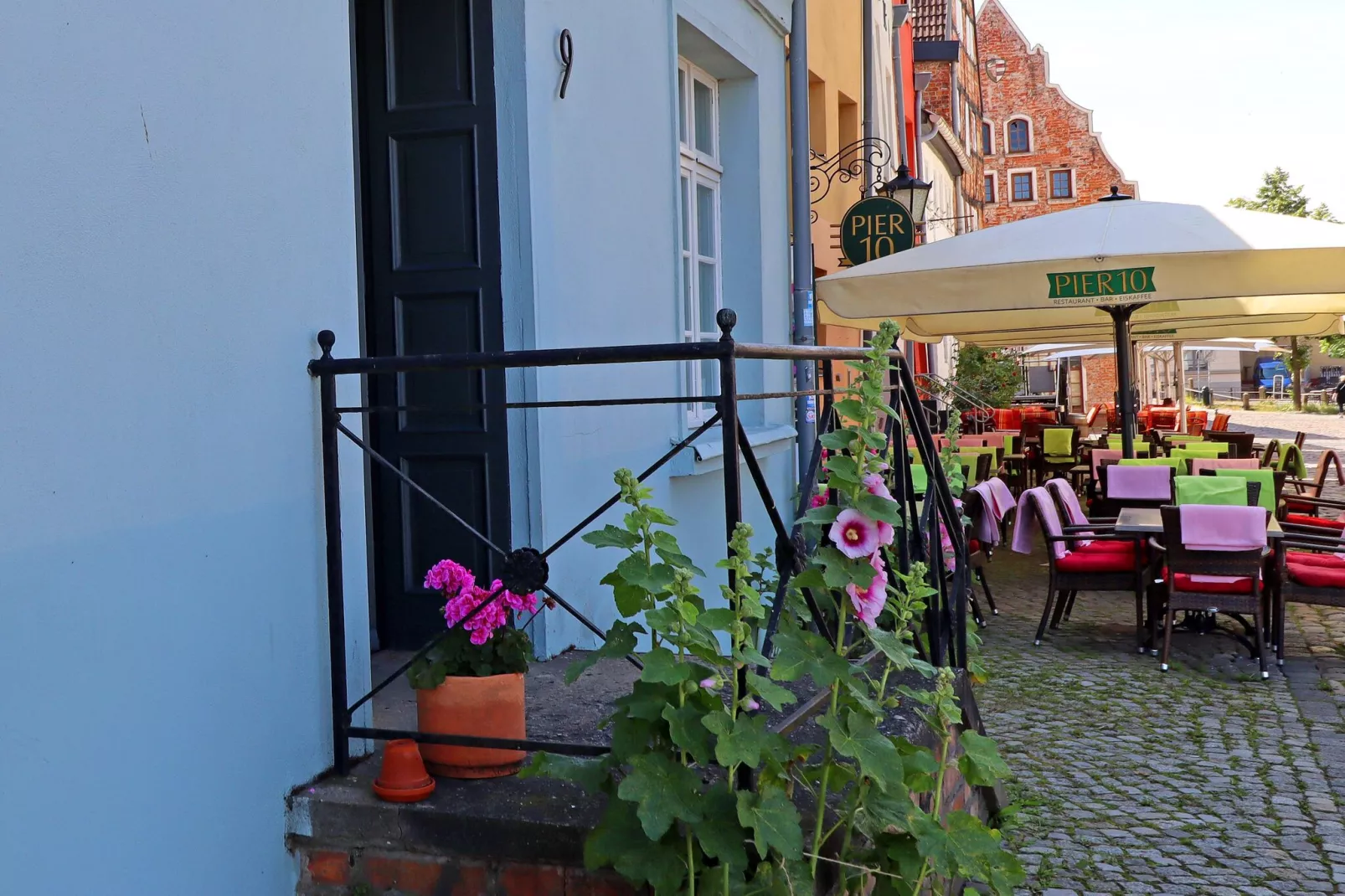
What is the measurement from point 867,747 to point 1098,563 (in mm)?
5509

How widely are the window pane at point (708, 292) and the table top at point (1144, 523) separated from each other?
2618 mm

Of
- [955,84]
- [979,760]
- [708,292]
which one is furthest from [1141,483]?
[955,84]

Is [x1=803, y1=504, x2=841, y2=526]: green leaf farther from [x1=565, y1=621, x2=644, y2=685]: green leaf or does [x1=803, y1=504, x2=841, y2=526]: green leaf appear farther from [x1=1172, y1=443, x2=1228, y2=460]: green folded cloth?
[x1=1172, y1=443, x2=1228, y2=460]: green folded cloth

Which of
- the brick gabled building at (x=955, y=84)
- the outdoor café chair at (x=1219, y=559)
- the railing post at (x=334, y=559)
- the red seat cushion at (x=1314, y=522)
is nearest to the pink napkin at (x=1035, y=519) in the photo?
the outdoor café chair at (x=1219, y=559)

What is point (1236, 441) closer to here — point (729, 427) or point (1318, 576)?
point (1318, 576)

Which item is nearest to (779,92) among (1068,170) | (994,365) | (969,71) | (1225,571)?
(1225,571)

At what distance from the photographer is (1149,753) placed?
5336mm

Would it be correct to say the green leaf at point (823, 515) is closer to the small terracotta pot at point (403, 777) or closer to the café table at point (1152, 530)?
the small terracotta pot at point (403, 777)

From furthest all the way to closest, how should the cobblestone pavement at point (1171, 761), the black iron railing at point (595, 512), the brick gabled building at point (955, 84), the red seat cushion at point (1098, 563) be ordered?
the brick gabled building at point (955, 84) → the red seat cushion at point (1098, 563) → the cobblestone pavement at point (1171, 761) → the black iron railing at point (595, 512)

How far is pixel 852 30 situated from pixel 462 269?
994 cm

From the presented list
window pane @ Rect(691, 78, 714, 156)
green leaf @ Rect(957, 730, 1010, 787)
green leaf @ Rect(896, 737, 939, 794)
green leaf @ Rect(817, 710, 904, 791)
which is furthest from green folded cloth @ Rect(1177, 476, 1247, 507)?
green leaf @ Rect(817, 710, 904, 791)

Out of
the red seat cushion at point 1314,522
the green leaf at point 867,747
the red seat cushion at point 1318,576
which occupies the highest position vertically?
the green leaf at point 867,747

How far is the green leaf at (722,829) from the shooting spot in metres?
2.44

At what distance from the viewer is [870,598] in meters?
2.73
